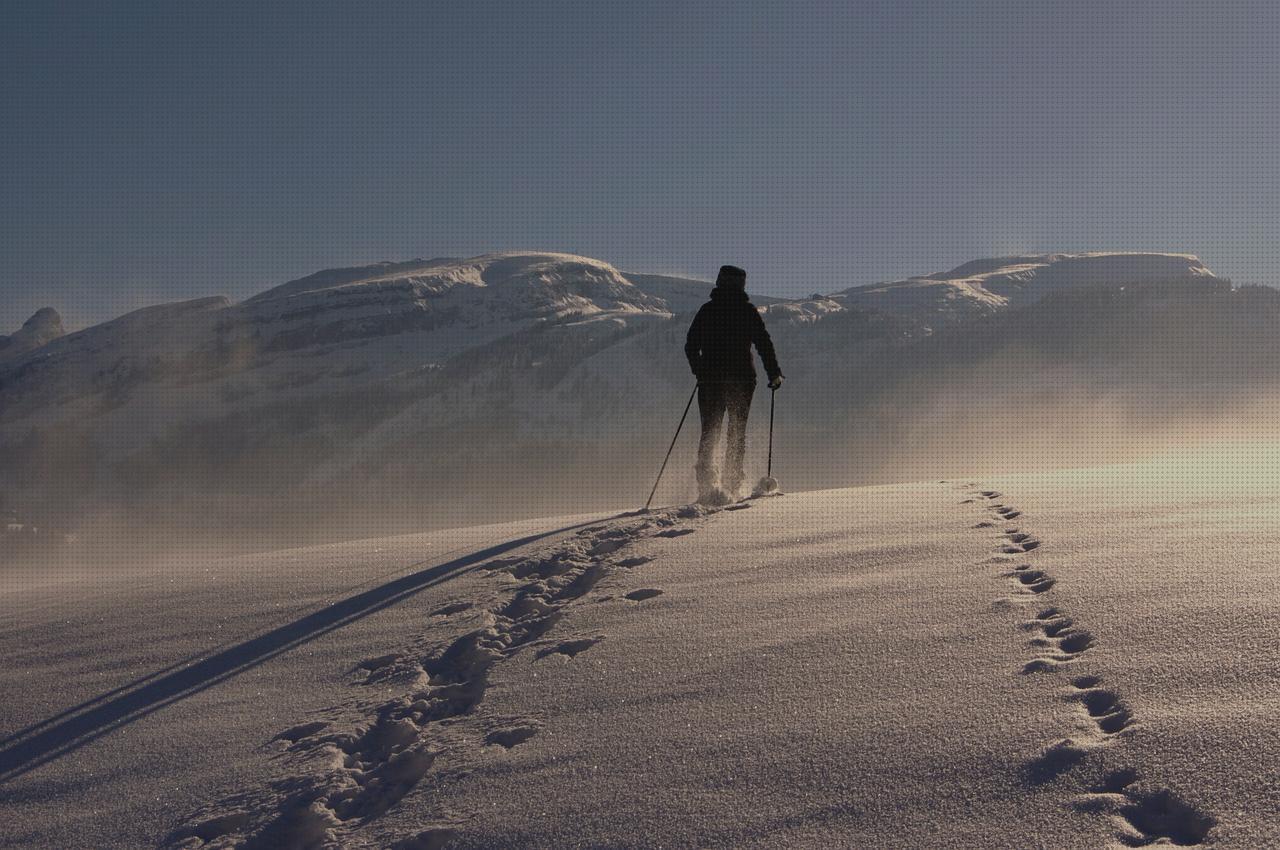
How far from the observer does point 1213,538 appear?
3.90 m

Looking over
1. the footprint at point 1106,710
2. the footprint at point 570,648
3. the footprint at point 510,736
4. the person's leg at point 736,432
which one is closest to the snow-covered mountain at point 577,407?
the person's leg at point 736,432

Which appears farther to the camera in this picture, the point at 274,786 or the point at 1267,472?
the point at 1267,472

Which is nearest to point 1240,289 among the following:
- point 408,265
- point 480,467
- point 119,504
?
point 480,467

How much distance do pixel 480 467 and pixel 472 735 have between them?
129 feet

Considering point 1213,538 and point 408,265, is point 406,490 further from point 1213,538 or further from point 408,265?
point 408,265

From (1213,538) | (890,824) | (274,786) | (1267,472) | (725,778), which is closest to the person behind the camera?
(890,824)

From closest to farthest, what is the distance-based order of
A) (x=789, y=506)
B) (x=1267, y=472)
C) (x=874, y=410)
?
(x=1267, y=472)
(x=789, y=506)
(x=874, y=410)

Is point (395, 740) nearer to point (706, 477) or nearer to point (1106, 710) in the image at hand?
point (1106, 710)

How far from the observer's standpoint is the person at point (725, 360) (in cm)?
804

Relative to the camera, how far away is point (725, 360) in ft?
26.4

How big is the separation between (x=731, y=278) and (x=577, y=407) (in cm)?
3598

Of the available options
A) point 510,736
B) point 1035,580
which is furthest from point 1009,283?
point 510,736

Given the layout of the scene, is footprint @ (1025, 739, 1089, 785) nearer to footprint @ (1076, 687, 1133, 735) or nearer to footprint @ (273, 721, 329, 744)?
footprint @ (1076, 687, 1133, 735)

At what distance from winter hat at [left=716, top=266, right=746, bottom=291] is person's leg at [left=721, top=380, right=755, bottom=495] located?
2.72 ft
